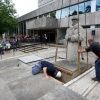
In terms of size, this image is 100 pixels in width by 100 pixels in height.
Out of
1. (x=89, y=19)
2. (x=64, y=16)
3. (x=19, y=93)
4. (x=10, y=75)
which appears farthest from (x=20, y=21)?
(x=19, y=93)

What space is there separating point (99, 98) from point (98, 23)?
408 inches

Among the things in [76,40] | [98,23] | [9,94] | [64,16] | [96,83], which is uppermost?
[64,16]

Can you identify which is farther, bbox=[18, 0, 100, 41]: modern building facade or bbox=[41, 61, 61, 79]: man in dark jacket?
bbox=[18, 0, 100, 41]: modern building facade

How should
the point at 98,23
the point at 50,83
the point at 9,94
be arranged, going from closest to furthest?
the point at 9,94 → the point at 50,83 → the point at 98,23

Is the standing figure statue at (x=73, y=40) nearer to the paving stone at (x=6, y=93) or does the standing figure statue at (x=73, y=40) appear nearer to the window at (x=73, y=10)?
the paving stone at (x=6, y=93)

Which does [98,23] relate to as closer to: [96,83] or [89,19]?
[89,19]

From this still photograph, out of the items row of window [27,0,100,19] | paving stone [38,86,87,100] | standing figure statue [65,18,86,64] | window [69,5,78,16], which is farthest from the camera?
window [69,5,78,16]

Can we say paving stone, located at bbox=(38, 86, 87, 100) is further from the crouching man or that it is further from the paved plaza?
the crouching man

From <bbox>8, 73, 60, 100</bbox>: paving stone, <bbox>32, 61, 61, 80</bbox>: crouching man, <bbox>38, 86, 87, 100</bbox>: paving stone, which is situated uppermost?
<bbox>32, 61, 61, 80</bbox>: crouching man

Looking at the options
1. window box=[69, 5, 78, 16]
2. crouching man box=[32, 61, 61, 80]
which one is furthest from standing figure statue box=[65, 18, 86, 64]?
window box=[69, 5, 78, 16]

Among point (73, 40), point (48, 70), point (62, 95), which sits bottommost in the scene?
point (62, 95)

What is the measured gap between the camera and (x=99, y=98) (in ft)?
10.4

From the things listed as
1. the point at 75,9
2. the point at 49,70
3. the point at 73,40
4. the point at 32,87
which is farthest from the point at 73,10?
the point at 32,87

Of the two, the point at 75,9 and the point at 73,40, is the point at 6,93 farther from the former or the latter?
the point at 75,9
